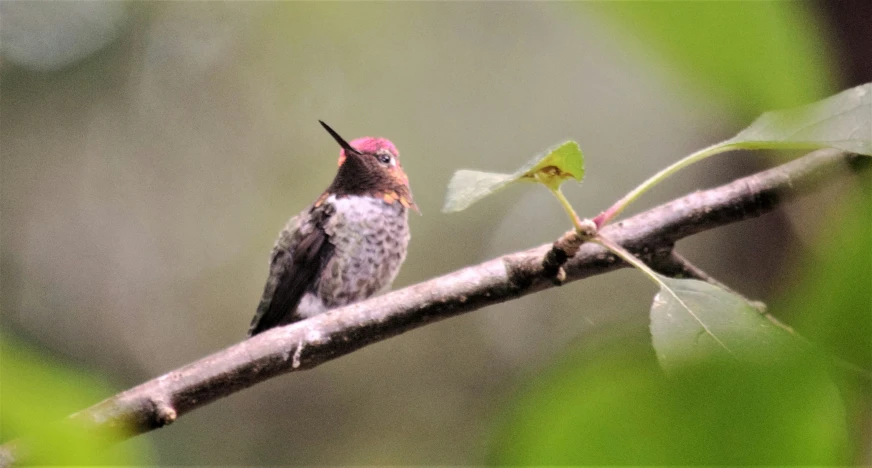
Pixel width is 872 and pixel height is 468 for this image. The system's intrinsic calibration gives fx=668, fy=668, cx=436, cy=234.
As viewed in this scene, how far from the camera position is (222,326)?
9.30 feet

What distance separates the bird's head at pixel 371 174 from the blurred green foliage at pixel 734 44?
1.60m

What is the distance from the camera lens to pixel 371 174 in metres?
1.78

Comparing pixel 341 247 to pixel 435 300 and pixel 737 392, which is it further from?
pixel 737 392

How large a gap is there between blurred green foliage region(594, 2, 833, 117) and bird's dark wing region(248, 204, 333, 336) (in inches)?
56.0

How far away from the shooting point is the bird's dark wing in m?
1.50

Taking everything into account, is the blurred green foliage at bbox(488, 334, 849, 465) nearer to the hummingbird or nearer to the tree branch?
the tree branch

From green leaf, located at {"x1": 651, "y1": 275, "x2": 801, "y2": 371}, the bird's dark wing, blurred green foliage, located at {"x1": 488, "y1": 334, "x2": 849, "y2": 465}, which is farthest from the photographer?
the bird's dark wing

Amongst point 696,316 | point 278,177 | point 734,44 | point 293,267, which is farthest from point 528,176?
point 278,177

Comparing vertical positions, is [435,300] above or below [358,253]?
below

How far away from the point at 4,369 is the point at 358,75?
2.47m

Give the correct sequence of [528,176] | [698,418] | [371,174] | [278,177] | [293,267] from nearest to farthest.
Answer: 1. [698,418]
2. [528,176]
3. [293,267]
4. [371,174]
5. [278,177]

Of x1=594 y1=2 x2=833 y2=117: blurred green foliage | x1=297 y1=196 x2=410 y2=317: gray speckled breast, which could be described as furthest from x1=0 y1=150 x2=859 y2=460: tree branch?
x1=297 y1=196 x2=410 y2=317: gray speckled breast

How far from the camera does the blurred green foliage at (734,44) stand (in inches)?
4.9

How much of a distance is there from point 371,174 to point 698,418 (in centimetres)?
170
